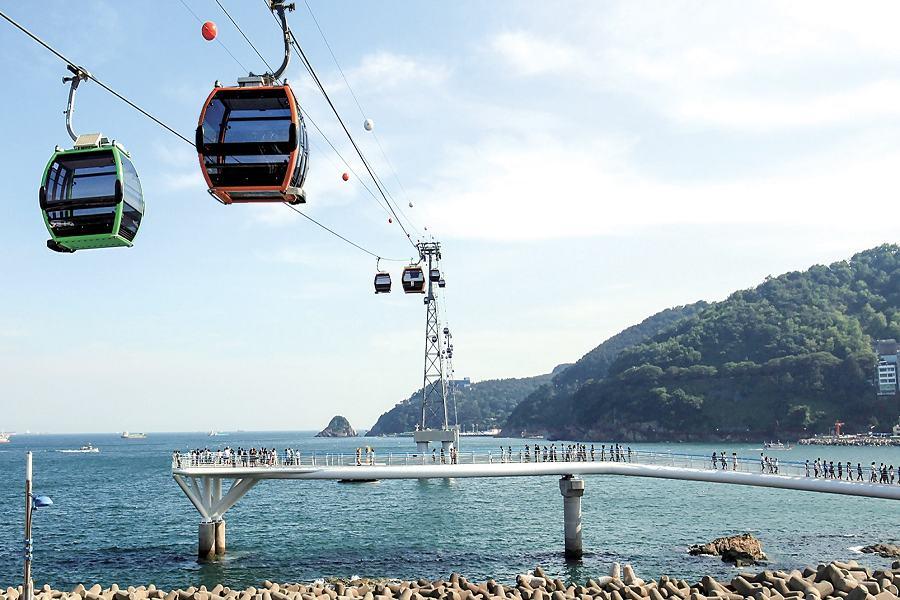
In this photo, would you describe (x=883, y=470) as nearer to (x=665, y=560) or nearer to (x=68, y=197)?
(x=665, y=560)

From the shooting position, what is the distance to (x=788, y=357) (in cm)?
18900

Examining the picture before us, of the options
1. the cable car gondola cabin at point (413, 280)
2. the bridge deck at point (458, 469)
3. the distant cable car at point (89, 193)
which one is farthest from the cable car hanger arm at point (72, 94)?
the cable car gondola cabin at point (413, 280)

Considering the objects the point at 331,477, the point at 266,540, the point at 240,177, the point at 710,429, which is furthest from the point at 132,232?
the point at 710,429

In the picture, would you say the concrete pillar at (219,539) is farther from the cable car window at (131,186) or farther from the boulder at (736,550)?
the cable car window at (131,186)

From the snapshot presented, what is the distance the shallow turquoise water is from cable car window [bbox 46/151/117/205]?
2390 cm

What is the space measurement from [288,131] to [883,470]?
3070 centimetres

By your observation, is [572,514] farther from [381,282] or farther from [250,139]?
[250,139]

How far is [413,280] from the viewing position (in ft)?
143

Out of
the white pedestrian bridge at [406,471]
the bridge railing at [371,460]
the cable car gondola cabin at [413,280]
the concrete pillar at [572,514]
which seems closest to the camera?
the white pedestrian bridge at [406,471]

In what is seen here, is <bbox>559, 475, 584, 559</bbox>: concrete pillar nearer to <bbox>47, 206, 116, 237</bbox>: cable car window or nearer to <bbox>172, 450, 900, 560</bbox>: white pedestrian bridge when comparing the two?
<bbox>172, 450, 900, 560</bbox>: white pedestrian bridge

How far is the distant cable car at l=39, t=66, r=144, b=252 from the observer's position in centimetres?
1488

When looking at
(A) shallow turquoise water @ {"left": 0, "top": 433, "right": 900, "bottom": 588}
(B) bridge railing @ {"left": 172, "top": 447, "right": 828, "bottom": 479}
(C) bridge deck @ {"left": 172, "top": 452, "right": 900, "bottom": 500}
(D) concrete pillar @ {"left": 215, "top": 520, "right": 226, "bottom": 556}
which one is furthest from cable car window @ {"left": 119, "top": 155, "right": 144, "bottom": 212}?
(D) concrete pillar @ {"left": 215, "top": 520, "right": 226, "bottom": 556}

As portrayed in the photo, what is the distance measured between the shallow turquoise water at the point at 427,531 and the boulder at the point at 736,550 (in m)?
0.84

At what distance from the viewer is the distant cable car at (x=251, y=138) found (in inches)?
617
